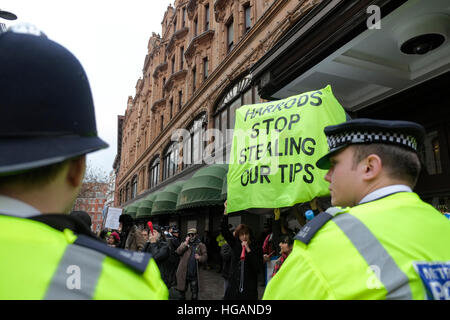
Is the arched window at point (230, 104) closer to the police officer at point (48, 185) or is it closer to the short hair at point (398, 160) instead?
the short hair at point (398, 160)

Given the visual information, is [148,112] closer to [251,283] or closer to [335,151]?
[251,283]

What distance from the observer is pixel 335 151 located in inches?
65.3

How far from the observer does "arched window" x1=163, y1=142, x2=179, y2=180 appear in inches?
825

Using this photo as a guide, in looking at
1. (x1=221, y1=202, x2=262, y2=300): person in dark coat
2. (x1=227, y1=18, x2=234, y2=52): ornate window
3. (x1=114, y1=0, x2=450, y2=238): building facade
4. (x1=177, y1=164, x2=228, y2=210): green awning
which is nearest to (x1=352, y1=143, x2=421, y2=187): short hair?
(x1=114, y1=0, x2=450, y2=238): building facade

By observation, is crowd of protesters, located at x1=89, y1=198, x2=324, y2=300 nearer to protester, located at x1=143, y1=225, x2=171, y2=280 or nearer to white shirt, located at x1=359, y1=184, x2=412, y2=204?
protester, located at x1=143, y1=225, x2=171, y2=280

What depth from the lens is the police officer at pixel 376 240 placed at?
1.09 metres

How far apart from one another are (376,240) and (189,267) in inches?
290

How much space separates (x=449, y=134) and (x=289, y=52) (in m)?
2.98

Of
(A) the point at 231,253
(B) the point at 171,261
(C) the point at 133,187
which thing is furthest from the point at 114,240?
(C) the point at 133,187

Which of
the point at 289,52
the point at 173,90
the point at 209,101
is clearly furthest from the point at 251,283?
the point at 173,90

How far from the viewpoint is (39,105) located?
843mm

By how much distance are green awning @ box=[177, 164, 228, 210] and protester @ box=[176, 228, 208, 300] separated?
8.99ft

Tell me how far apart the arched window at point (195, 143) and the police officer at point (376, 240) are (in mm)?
14453

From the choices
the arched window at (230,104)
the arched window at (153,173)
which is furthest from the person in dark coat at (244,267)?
the arched window at (153,173)
